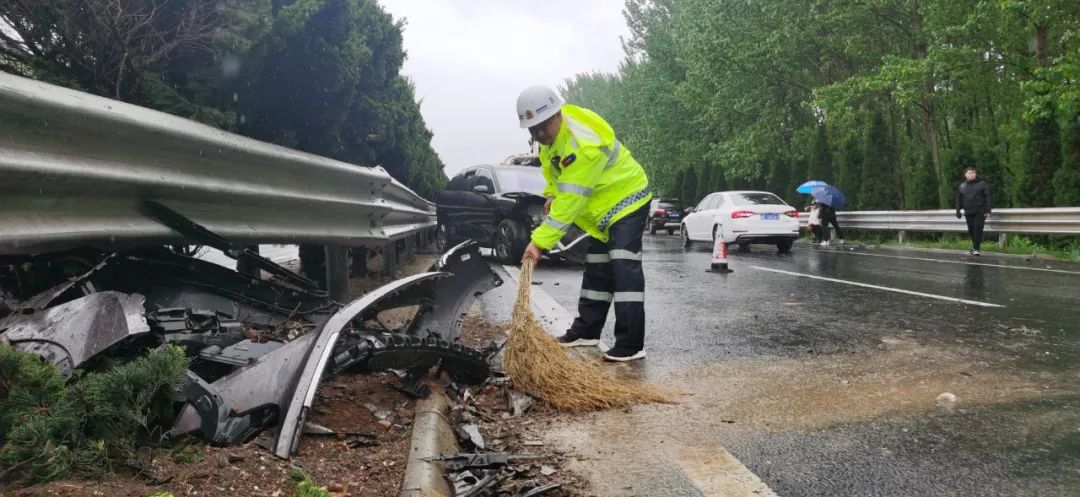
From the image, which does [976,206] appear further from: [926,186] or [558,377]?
[558,377]

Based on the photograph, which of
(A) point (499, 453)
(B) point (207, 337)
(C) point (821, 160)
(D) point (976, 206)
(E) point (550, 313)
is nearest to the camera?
(A) point (499, 453)

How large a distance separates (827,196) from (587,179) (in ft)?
59.6

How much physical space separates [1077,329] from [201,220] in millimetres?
5871

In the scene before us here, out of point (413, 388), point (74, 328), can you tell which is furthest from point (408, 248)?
point (74, 328)

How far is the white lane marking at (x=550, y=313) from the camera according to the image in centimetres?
659

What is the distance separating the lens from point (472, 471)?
Answer: 3062 millimetres

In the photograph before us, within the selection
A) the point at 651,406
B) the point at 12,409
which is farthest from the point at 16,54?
the point at 651,406

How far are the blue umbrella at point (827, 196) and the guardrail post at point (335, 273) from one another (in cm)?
1780

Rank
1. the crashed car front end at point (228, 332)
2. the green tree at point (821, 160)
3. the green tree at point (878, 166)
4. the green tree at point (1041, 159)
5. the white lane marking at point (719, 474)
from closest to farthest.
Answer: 1. the crashed car front end at point (228, 332)
2. the white lane marking at point (719, 474)
3. the green tree at point (1041, 159)
4. the green tree at point (878, 166)
5. the green tree at point (821, 160)

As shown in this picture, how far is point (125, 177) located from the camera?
11.5 ft

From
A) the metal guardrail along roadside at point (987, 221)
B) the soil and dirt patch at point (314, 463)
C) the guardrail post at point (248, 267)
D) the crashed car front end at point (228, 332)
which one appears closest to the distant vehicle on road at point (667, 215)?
the metal guardrail along roadside at point (987, 221)

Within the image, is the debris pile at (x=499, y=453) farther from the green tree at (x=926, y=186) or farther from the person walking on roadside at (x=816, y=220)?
the green tree at (x=926, y=186)

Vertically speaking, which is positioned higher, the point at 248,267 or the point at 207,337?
the point at 248,267

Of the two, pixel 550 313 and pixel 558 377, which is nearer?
pixel 558 377
